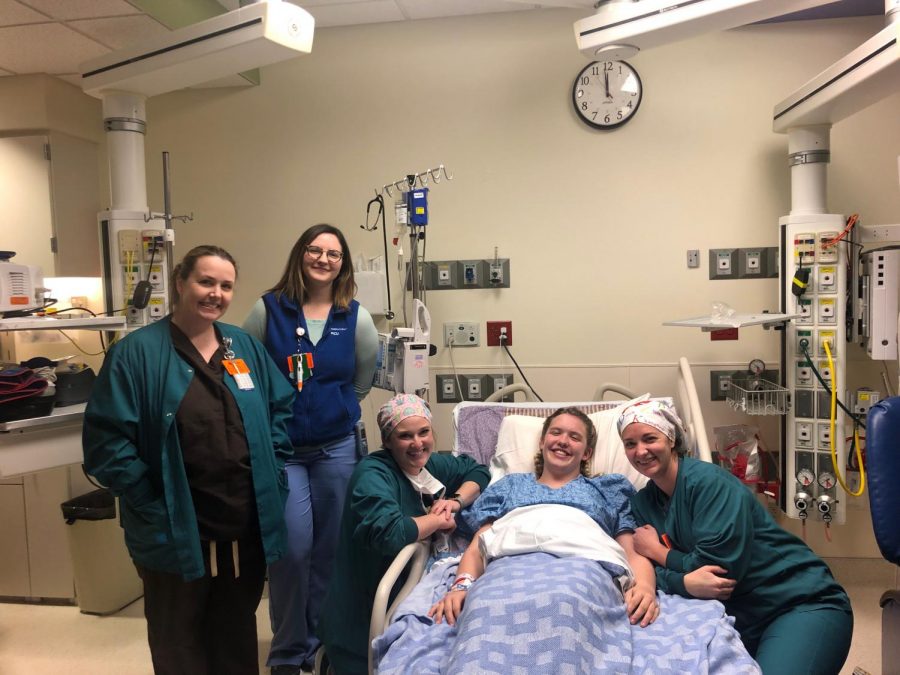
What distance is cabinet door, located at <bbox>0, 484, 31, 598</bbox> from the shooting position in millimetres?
3230

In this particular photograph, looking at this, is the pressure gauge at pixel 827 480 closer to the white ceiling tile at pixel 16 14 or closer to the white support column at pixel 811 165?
the white support column at pixel 811 165

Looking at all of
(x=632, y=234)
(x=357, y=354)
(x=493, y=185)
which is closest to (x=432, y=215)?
(x=493, y=185)

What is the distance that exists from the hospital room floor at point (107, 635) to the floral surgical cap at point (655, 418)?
1.25m

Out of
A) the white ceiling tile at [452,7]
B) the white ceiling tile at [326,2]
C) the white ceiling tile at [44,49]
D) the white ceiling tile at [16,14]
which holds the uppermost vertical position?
the white ceiling tile at [452,7]

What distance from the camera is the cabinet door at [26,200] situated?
3.37 metres

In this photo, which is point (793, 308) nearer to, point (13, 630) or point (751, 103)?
point (751, 103)

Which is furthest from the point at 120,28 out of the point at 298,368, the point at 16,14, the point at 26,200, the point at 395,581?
the point at 395,581

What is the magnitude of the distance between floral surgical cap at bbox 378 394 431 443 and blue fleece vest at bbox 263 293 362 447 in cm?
26

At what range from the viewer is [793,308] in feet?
9.61

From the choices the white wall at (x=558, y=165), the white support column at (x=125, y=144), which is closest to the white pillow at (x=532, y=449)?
the white wall at (x=558, y=165)

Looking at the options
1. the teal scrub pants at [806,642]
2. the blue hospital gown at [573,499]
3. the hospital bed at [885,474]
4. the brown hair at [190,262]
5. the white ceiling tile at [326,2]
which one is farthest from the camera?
the white ceiling tile at [326,2]

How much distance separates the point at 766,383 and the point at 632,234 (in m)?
0.94

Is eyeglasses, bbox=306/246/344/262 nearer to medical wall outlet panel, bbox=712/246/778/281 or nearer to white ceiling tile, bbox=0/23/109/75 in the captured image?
white ceiling tile, bbox=0/23/109/75

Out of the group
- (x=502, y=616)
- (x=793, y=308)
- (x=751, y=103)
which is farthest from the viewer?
(x=751, y=103)
